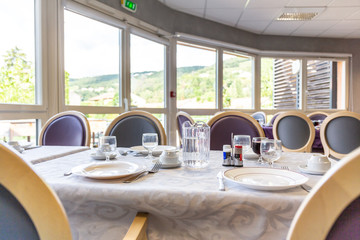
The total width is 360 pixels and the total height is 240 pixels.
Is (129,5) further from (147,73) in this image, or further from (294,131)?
(294,131)

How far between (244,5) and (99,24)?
7.66ft

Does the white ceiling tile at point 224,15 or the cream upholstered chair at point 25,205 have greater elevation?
the white ceiling tile at point 224,15

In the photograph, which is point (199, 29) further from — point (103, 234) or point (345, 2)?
point (103, 234)

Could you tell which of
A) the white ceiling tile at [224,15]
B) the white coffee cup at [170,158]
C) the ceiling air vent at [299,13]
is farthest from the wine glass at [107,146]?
the ceiling air vent at [299,13]

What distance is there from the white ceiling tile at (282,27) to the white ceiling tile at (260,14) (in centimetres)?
35

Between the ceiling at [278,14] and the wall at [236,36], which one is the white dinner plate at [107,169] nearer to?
the wall at [236,36]

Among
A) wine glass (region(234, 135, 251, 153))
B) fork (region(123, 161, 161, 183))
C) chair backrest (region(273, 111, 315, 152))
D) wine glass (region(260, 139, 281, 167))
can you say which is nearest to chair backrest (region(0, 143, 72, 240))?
fork (region(123, 161, 161, 183))

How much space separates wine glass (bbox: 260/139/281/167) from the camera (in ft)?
2.94

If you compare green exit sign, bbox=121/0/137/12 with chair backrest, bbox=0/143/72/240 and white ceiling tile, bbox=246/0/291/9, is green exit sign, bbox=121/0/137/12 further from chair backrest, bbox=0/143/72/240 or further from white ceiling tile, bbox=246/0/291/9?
chair backrest, bbox=0/143/72/240

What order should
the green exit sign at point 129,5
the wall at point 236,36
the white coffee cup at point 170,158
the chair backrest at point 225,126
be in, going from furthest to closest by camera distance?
the wall at point 236,36 < the green exit sign at point 129,5 < the chair backrest at point 225,126 < the white coffee cup at point 170,158

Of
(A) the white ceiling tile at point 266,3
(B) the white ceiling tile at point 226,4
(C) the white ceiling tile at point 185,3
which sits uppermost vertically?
(C) the white ceiling tile at point 185,3

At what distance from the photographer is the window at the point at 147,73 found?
3.56 meters

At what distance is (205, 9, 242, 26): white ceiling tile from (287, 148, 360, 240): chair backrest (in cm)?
433

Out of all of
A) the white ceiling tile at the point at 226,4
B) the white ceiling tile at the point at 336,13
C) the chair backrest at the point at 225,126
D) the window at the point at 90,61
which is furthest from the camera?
the white ceiling tile at the point at 336,13
